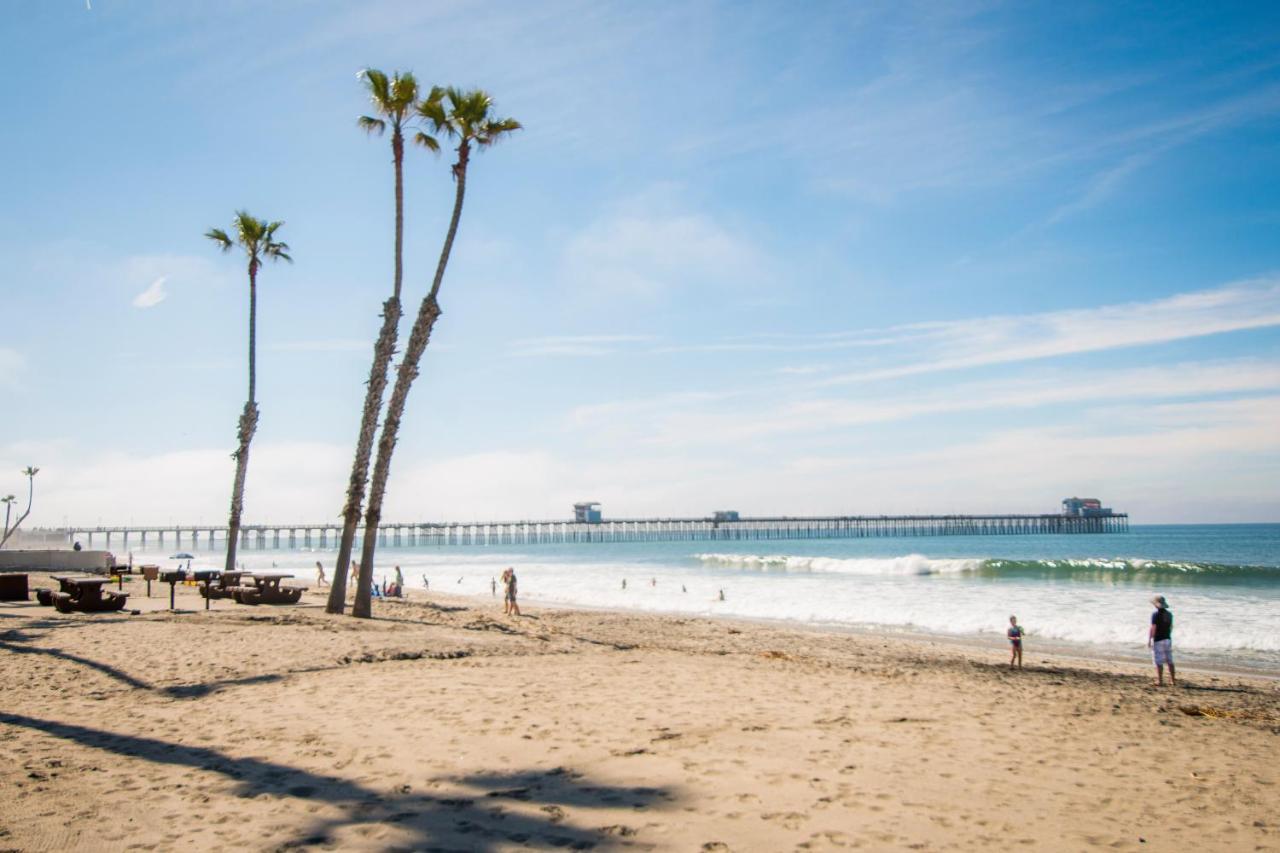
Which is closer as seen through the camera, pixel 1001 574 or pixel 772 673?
pixel 772 673

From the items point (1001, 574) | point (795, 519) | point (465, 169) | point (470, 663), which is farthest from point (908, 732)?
point (795, 519)

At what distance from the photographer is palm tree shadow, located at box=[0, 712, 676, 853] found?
452cm

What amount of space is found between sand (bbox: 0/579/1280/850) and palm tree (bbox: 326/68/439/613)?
12.9 feet

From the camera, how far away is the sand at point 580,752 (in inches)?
189

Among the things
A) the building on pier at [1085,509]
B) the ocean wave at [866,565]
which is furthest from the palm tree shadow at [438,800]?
the building on pier at [1085,509]

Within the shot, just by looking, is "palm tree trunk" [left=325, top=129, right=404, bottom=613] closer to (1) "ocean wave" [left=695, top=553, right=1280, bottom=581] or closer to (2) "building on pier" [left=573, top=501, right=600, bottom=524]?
(1) "ocean wave" [left=695, top=553, right=1280, bottom=581]

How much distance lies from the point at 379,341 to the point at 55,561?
74.4 feet

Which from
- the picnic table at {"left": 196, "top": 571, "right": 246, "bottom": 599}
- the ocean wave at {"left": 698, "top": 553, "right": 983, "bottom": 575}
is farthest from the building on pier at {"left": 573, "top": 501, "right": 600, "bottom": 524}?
the picnic table at {"left": 196, "top": 571, "right": 246, "bottom": 599}

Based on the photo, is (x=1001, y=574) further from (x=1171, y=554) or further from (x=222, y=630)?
(x=222, y=630)

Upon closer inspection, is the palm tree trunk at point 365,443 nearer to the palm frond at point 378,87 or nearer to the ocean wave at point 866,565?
the palm frond at point 378,87

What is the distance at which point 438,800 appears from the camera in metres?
5.15

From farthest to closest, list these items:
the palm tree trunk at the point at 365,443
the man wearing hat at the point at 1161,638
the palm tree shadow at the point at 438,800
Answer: the palm tree trunk at the point at 365,443, the man wearing hat at the point at 1161,638, the palm tree shadow at the point at 438,800

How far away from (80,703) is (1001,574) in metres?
46.7

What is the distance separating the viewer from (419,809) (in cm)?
498
